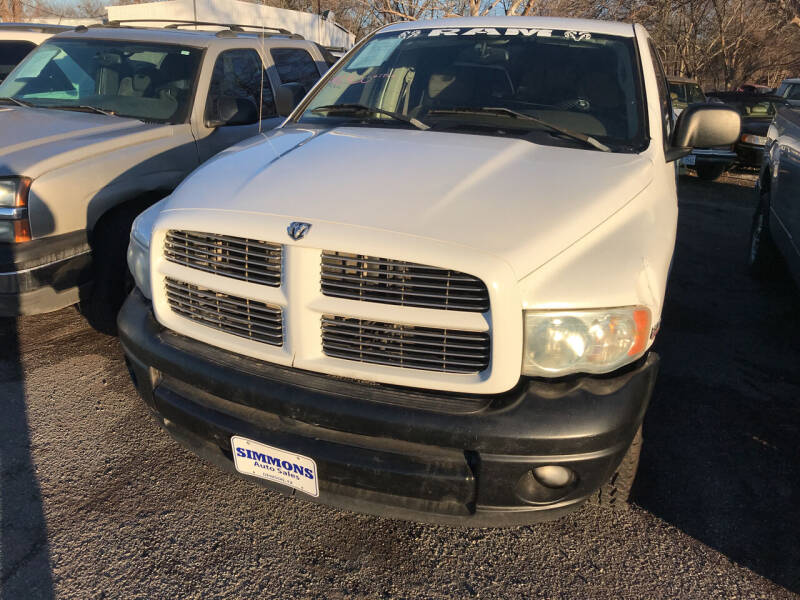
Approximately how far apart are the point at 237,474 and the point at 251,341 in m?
0.51

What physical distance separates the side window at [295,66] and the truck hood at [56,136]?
5.16 feet

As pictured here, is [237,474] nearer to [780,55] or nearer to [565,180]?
[565,180]

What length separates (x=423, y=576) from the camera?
2408 millimetres

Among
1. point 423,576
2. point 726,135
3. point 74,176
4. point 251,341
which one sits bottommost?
point 423,576

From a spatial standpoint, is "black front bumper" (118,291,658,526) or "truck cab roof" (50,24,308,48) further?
"truck cab roof" (50,24,308,48)

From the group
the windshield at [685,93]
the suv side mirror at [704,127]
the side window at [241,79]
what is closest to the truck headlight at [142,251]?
the side window at [241,79]

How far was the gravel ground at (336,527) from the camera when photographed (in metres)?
2.35

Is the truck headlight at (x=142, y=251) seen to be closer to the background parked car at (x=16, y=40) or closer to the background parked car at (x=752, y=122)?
the background parked car at (x=16, y=40)

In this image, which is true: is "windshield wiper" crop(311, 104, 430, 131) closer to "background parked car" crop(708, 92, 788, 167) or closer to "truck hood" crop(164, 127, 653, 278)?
"truck hood" crop(164, 127, 653, 278)

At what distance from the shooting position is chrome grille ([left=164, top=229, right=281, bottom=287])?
218cm

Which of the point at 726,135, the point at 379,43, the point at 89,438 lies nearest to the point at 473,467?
the point at 89,438

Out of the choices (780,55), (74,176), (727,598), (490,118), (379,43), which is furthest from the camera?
(780,55)

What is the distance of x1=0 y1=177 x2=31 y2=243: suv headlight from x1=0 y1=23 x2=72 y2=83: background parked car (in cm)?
599

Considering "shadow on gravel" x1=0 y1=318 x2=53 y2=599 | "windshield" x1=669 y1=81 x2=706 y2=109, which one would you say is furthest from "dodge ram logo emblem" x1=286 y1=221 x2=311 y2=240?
"windshield" x1=669 y1=81 x2=706 y2=109
